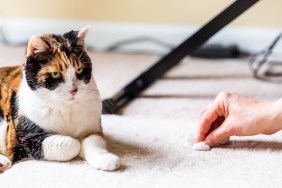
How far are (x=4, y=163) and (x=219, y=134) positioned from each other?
50cm

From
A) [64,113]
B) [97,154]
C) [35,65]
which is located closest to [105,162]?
[97,154]

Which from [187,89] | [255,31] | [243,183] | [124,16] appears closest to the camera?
[243,183]

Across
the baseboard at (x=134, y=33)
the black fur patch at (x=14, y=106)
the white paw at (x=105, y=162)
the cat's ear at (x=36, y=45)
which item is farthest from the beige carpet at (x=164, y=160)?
the baseboard at (x=134, y=33)

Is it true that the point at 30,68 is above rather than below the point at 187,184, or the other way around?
above

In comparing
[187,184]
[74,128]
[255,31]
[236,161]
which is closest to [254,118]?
[236,161]

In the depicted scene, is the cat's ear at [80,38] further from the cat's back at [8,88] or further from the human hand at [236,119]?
the human hand at [236,119]

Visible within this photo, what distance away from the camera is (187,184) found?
107 cm

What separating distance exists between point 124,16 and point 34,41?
4.82 feet

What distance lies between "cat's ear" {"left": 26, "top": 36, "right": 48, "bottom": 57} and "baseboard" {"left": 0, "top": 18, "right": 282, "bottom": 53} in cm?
142

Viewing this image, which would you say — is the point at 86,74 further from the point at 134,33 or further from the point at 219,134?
the point at 134,33

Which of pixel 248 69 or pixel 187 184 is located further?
pixel 248 69

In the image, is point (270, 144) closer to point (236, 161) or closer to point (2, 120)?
point (236, 161)

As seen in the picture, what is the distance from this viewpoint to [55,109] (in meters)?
1.14

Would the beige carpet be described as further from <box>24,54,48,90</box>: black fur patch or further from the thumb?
<box>24,54,48,90</box>: black fur patch
